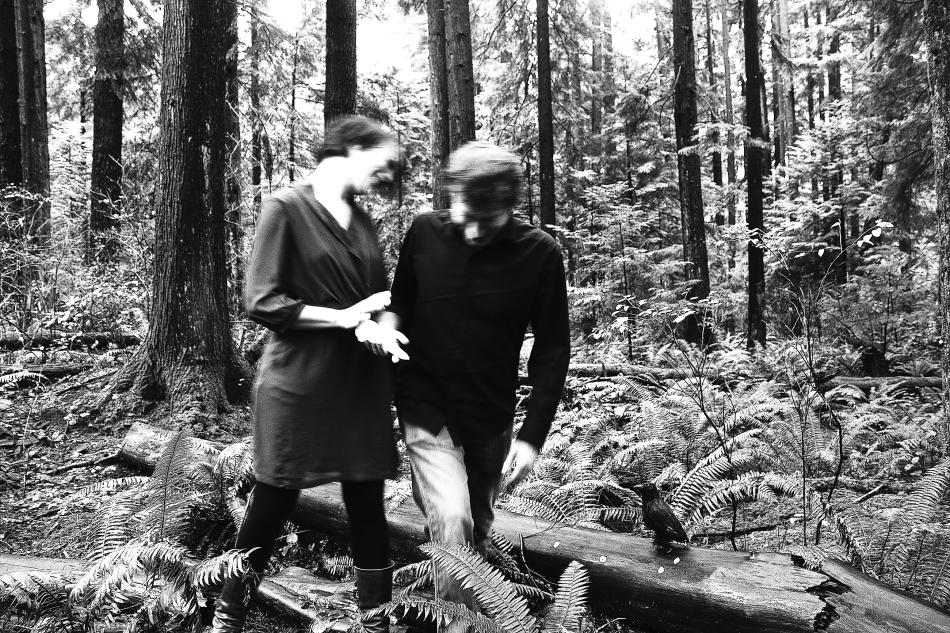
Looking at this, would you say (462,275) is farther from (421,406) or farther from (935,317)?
(935,317)

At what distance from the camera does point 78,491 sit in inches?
191

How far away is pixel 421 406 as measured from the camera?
2492 millimetres

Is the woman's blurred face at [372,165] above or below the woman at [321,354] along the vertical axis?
above

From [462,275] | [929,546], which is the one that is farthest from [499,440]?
[929,546]

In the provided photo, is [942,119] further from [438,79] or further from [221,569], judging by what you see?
[438,79]

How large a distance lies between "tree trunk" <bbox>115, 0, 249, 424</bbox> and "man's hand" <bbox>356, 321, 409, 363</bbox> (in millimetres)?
4124

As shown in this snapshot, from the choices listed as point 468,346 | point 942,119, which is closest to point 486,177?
point 468,346

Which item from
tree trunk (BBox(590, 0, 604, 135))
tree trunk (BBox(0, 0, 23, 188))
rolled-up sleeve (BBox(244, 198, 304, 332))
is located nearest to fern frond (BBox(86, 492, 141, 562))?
rolled-up sleeve (BBox(244, 198, 304, 332))

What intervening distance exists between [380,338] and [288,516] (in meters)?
0.91

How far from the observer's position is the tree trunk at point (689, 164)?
41.0 ft

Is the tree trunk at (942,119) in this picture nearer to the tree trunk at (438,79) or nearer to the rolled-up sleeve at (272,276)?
the rolled-up sleeve at (272,276)

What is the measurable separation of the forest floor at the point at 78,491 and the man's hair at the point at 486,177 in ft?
6.61

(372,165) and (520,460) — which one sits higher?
(372,165)

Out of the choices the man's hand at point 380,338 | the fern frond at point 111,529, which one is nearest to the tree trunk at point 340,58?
the fern frond at point 111,529
